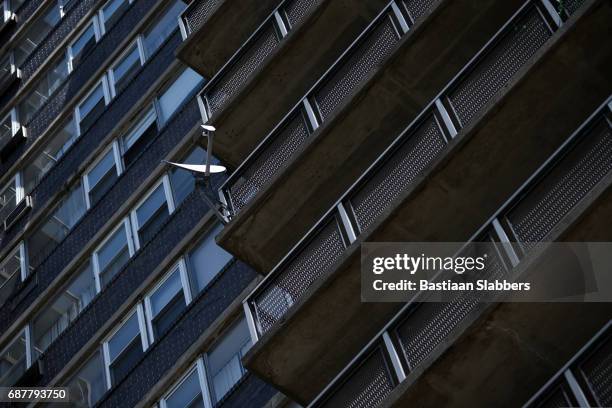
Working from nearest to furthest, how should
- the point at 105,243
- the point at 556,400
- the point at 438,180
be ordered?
the point at 556,400, the point at 438,180, the point at 105,243

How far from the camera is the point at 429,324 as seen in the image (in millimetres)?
14602

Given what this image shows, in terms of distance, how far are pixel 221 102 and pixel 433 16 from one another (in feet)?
15.9

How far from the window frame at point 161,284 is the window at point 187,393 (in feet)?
5.05

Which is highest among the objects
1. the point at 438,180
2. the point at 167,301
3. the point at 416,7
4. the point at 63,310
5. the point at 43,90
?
the point at 43,90

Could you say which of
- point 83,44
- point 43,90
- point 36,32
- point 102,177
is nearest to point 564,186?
point 102,177

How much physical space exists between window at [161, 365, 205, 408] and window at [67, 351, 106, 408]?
2.38 m

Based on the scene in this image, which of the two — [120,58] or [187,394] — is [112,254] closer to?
[187,394]

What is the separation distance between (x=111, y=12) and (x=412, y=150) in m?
16.4

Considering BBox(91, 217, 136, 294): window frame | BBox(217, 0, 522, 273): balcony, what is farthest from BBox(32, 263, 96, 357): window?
BBox(217, 0, 522, 273): balcony

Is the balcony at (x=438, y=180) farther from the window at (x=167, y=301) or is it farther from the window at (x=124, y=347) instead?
the window at (x=124, y=347)

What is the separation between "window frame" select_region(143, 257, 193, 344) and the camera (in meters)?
22.1

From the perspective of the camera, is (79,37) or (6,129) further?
(6,129)

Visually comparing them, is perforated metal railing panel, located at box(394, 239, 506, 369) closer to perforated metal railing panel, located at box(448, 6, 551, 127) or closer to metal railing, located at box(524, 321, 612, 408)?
metal railing, located at box(524, 321, 612, 408)

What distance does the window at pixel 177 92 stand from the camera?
2595cm
